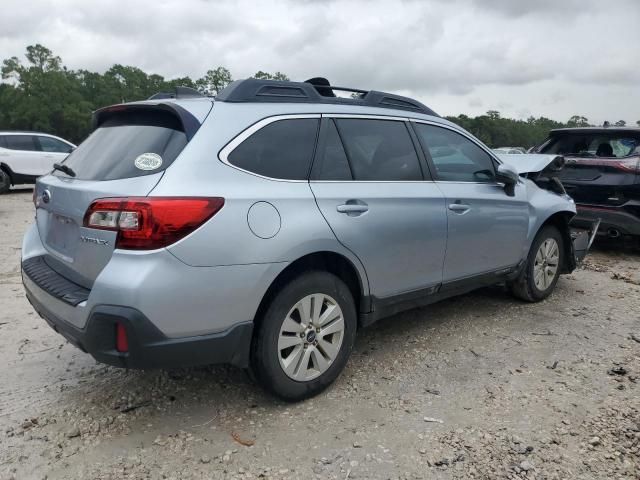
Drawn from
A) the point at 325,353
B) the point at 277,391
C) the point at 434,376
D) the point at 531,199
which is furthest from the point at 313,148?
the point at 531,199

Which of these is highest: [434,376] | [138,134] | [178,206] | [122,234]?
[138,134]

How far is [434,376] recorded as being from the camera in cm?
339

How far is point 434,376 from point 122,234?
212cm

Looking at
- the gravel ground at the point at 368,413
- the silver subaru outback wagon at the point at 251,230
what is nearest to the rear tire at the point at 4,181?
the gravel ground at the point at 368,413

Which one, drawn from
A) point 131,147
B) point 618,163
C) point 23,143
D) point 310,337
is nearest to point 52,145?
point 23,143

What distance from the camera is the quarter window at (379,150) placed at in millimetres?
3273

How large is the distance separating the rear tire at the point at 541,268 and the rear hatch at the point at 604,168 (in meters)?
2.04

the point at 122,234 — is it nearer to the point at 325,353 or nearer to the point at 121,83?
the point at 325,353

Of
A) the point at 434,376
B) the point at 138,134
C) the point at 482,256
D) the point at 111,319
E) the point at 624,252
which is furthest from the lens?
the point at 624,252

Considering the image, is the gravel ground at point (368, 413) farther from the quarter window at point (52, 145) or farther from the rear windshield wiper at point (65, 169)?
the quarter window at point (52, 145)

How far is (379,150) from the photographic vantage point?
11.3 ft

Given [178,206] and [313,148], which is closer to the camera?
[178,206]

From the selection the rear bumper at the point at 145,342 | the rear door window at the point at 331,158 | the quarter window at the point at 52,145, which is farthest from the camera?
the quarter window at the point at 52,145

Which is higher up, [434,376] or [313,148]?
[313,148]
